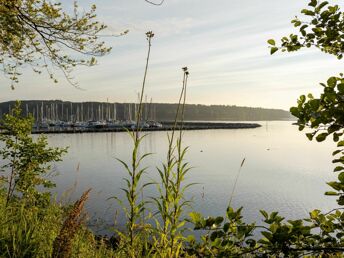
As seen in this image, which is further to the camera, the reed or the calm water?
the calm water

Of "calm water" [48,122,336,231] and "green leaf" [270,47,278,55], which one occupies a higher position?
"green leaf" [270,47,278,55]

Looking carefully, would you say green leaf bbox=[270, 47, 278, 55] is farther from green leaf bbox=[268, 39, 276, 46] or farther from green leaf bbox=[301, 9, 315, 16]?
green leaf bbox=[301, 9, 315, 16]

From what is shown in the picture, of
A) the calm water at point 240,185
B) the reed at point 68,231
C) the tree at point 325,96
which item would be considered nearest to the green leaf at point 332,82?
the tree at point 325,96

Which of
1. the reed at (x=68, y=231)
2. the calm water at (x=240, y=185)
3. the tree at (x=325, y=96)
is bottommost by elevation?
the calm water at (x=240, y=185)

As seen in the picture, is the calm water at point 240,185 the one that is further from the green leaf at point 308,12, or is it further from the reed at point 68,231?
the green leaf at point 308,12

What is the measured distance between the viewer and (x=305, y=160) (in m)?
56.6

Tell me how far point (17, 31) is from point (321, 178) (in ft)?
123

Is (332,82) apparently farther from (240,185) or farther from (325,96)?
(240,185)

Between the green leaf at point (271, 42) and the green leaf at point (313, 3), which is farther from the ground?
the green leaf at point (313, 3)

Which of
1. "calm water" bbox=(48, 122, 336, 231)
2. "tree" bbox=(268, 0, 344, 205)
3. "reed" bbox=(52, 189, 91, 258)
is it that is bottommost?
"calm water" bbox=(48, 122, 336, 231)

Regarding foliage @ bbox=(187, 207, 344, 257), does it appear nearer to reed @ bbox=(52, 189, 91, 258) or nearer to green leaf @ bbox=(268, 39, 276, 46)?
reed @ bbox=(52, 189, 91, 258)

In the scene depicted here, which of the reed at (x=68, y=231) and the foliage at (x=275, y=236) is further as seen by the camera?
the reed at (x=68, y=231)

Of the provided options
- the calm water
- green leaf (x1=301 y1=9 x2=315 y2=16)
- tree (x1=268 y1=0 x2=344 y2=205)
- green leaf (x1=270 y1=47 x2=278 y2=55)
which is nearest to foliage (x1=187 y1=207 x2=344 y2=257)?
tree (x1=268 y1=0 x2=344 y2=205)

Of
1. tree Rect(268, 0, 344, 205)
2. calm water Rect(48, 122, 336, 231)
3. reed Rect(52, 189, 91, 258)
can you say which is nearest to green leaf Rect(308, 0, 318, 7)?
tree Rect(268, 0, 344, 205)
